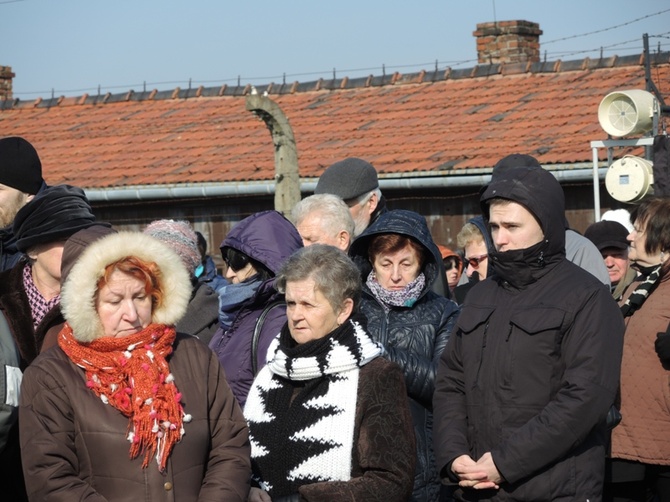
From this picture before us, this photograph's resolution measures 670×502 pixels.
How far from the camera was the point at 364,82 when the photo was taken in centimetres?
1745

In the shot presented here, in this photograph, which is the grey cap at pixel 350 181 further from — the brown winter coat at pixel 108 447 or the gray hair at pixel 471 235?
the brown winter coat at pixel 108 447

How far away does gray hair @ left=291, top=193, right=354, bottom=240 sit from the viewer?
506 centimetres

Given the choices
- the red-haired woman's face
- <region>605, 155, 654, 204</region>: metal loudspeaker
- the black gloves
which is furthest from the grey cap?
<region>605, 155, 654, 204</region>: metal loudspeaker

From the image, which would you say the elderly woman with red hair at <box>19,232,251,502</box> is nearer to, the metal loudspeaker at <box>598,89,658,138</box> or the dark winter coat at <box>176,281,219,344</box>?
the dark winter coat at <box>176,281,219,344</box>

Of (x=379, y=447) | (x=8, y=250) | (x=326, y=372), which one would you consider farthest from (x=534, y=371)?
(x=8, y=250)

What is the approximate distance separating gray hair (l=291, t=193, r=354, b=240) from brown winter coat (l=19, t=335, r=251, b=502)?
63.9 inches

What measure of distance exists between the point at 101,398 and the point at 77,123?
15.8m

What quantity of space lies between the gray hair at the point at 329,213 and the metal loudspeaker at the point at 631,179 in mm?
4949

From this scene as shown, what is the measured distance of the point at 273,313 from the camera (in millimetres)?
4336

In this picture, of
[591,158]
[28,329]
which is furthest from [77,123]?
[28,329]

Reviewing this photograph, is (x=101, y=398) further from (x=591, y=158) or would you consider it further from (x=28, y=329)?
(x=591, y=158)

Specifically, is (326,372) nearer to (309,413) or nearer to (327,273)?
(309,413)

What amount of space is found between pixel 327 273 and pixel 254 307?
1.94 feet

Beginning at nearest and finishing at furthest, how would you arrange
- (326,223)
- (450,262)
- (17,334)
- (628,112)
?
(17,334) → (326,223) → (450,262) → (628,112)
